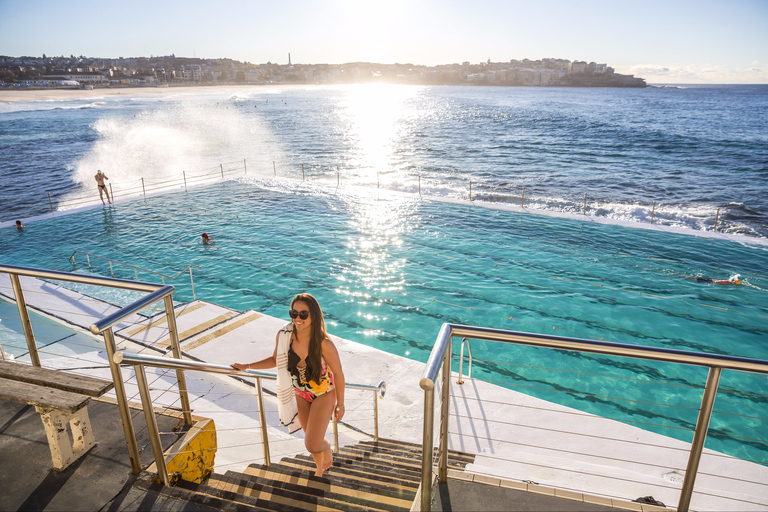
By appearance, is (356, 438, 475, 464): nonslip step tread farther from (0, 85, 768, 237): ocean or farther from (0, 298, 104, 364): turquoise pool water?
(0, 85, 768, 237): ocean

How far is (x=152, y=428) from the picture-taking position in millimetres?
3230

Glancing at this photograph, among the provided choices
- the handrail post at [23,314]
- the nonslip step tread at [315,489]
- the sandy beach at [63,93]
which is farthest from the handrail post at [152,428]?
the sandy beach at [63,93]

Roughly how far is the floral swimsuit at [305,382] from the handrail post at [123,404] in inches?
46.6

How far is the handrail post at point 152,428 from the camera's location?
10.1 feet

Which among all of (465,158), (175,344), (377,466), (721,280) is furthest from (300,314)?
(465,158)

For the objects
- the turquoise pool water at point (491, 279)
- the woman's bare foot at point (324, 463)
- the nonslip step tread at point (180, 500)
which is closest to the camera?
the nonslip step tread at point (180, 500)

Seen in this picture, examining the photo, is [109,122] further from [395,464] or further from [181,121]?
[395,464]

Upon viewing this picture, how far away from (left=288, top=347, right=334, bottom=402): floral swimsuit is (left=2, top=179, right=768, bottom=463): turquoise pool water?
562 cm

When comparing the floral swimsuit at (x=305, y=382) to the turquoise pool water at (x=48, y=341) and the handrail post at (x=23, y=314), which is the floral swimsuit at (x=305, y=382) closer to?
the handrail post at (x=23, y=314)

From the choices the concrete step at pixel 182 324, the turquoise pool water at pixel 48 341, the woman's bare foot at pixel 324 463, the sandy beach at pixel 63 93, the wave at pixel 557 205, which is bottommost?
the wave at pixel 557 205

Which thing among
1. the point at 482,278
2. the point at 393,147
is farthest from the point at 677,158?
the point at 482,278

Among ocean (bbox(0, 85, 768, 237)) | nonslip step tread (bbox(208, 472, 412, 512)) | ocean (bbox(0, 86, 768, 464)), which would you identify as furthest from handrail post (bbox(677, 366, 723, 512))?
ocean (bbox(0, 85, 768, 237))

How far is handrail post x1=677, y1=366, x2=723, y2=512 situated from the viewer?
2.44 metres

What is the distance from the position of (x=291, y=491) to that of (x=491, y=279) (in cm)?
1179
